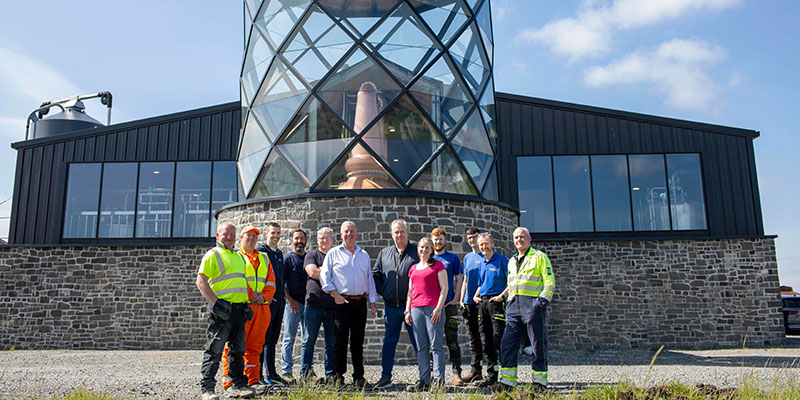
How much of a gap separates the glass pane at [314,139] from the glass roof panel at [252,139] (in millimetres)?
564

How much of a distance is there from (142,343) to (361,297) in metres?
9.69

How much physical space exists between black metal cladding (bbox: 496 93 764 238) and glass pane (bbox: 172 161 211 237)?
298 inches

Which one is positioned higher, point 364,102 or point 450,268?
point 364,102

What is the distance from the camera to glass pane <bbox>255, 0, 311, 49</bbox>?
28.6ft

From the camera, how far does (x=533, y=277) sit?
4941 mm

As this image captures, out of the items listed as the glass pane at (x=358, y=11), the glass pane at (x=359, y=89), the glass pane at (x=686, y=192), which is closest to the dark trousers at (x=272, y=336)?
the glass pane at (x=359, y=89)

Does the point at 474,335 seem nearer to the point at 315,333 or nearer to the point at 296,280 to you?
the point at 315,333

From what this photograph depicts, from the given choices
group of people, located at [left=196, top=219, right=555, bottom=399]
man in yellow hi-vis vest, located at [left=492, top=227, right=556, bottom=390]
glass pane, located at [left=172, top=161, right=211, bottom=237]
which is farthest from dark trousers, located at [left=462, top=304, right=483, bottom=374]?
glass pane, located at [left=172, top=161, right=211, bottom=237]

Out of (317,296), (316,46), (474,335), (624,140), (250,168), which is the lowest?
(474,335)

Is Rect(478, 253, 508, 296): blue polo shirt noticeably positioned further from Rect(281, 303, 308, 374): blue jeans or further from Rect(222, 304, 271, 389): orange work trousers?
Rect(222, 304, 271, 389): orange work trousers

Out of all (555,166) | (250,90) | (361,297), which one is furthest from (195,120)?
(361,297)

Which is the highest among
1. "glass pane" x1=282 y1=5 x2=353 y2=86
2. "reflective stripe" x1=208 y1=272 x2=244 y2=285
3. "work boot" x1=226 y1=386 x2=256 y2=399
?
"glass pane" x1=282 y1=5 x2=353 y2=86

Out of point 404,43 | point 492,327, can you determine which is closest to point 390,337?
point 492,327

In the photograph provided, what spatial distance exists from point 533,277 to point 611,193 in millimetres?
9650
